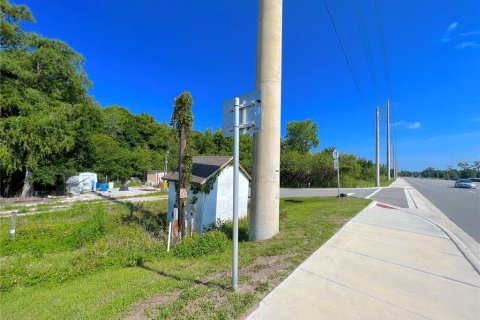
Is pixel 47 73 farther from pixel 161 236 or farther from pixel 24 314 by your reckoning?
pixel 24 314

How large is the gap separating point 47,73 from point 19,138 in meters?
6.89

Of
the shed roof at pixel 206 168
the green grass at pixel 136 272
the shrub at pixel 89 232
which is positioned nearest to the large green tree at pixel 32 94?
the green grass at pixel 136 272

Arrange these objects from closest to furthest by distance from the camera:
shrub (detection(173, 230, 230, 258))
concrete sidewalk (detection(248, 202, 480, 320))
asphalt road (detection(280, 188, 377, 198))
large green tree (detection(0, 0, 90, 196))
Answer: concrete sidewalk (detection(248, 202, 480, 320)), shrub (detection(173, 230, 230, 258)), large green tree (detection(0, 0, 90, 196)), asphalt road (detection(280, 188, 377, 198))

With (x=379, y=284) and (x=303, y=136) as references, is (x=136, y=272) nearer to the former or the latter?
(x=379, y=284)

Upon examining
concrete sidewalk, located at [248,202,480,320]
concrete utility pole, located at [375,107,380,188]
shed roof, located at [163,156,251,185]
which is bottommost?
concrete sidewalk, located at [248,202,480,320]

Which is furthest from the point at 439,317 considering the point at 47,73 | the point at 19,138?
the point at 47,73

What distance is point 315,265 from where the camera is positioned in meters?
4.16

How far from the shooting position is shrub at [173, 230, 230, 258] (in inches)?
Result: 214

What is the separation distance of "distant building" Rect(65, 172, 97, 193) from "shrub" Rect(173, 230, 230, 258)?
2140cm

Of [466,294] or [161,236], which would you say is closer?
[466,294]

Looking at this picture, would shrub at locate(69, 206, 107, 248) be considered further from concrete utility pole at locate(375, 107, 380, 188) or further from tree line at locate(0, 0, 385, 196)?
concrete utility pole at locate(375, 107, 380, 188)

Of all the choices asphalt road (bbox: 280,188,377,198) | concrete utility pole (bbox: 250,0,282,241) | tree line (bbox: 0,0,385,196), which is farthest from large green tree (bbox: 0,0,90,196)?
asphalt road (bbox: 280,188,377,198)

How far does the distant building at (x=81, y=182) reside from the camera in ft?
72.0

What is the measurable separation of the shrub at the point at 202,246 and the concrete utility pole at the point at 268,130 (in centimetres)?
98
